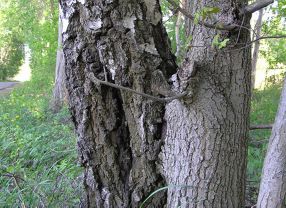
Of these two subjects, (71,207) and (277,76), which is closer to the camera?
(71,207)

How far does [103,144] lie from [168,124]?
1.30 ft

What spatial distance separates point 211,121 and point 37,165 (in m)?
2.69

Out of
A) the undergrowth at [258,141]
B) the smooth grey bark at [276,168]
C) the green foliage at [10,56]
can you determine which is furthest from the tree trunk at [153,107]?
the green foliage at [10,56]

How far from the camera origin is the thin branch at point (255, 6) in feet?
5.40

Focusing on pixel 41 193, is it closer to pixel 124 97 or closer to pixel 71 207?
pixel 71 207

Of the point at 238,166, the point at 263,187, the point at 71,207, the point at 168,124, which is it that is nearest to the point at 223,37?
the point at 168,124

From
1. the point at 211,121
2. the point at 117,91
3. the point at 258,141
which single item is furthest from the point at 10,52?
the point at 211,121

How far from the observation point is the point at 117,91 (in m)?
2.05

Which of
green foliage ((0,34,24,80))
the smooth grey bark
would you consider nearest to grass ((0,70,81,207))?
the smooth grey bark

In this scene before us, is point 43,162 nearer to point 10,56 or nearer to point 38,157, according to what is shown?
point 38,157

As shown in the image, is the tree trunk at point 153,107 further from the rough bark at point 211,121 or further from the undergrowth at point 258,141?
the undergrowth at point 258,141

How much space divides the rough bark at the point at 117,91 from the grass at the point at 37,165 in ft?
2.09

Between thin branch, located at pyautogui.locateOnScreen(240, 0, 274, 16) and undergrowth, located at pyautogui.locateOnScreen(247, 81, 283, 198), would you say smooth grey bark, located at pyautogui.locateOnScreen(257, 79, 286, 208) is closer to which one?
thin branch, located at pyautogui.locateOnScreen(240, 0, 274, 16)

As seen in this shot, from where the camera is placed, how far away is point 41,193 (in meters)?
2.72
